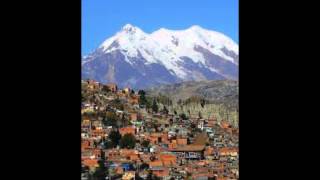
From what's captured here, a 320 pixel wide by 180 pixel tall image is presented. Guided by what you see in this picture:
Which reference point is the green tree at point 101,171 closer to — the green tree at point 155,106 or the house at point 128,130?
the house at point 128,130

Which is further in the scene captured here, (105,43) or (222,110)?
(105,43)

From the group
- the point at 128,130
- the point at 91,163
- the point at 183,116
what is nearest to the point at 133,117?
the point at 128,130

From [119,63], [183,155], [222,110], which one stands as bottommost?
[183,155]

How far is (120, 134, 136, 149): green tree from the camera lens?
68.8 inches

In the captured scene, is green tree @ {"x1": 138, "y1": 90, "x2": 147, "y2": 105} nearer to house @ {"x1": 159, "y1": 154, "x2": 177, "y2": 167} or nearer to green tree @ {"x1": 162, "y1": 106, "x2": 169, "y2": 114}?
green tree @ {"x1": 162, "y1": 106, "x2": 169, "y2": 114}

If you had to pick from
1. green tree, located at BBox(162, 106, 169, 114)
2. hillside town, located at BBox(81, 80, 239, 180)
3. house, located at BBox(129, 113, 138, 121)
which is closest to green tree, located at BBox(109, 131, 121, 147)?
hillside town, located at BBox(81, 80, 239, 180)

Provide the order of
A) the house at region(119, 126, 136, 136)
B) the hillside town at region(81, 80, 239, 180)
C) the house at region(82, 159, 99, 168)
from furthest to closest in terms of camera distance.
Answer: the house at region(119, 126, 136, 136) < the hillside town at region(81, 80, 239, 180) < the house at region(82, 159, 99, 168)
